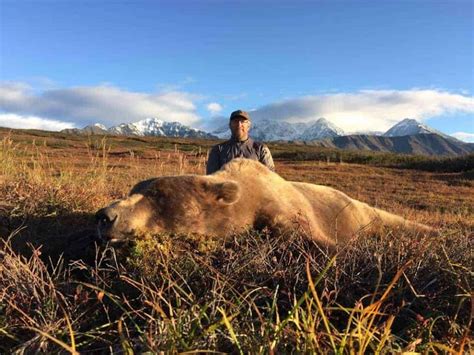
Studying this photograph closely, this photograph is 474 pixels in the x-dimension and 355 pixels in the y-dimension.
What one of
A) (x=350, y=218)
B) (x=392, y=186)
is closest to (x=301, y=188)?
(x=350, y=218)

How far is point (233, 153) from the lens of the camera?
727 centimetres

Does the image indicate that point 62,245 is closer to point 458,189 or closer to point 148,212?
point 148,212

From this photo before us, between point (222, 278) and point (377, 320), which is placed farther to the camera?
point (222, 278)

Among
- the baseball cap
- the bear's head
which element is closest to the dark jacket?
the baseball cap

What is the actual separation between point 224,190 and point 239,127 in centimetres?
337

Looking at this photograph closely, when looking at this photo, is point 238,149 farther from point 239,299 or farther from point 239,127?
point 239,299

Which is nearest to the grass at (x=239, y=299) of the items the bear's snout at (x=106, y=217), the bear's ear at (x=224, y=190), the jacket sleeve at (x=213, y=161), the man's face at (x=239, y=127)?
the bear's snout at (x=106, y=217)

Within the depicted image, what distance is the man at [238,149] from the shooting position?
7.29 meters

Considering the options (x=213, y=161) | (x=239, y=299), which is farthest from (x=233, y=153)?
(x=239, y=299)

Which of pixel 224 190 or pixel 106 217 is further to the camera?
pixel 224 190

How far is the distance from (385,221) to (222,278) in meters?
3.53

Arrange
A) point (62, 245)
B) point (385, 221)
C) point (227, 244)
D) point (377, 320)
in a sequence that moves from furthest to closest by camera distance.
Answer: point (385, 221), point (62, 245), point (227, 244), point (377, 320)

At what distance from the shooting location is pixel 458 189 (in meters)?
16.8

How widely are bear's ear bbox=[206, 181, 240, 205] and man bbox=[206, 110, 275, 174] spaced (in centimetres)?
301
